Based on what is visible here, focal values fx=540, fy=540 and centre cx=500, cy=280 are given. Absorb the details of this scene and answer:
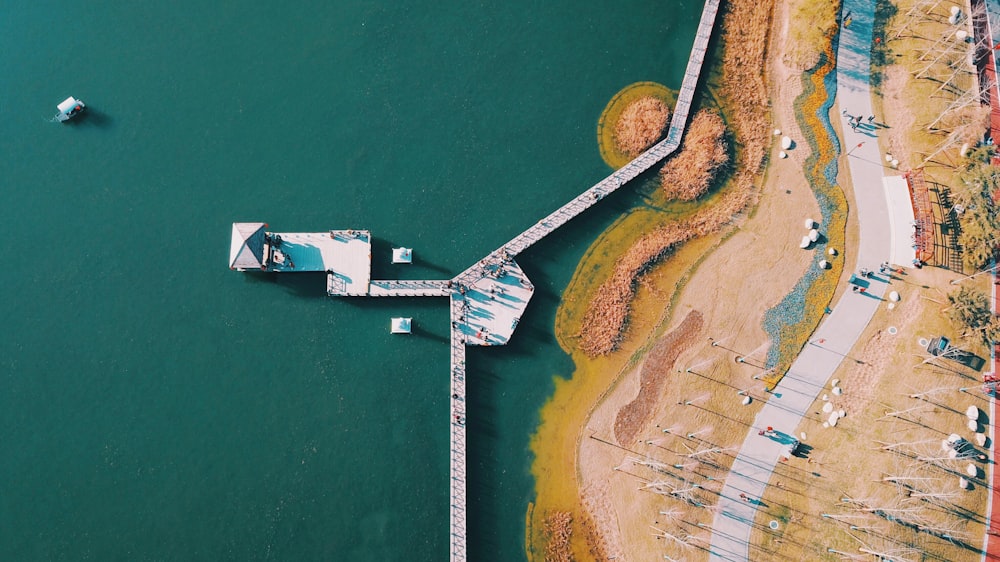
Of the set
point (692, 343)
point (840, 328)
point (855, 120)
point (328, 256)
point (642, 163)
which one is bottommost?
point (692, 343)

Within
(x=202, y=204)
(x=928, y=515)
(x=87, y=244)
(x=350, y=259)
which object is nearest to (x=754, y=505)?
(x=928, y=515)

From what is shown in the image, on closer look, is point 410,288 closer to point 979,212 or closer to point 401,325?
point 401,325

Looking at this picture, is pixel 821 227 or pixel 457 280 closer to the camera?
pixel 457 280

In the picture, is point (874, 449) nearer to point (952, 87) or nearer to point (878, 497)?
point (878, 497)

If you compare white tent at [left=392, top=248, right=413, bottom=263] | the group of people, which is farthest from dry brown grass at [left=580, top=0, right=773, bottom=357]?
white tent at [left=392, top=248, right=413, bottom=263]

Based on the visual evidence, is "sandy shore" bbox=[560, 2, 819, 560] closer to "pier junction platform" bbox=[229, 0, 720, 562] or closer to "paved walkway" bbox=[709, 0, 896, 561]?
"paved walkway" bbox=[709, 0, 896, 561]

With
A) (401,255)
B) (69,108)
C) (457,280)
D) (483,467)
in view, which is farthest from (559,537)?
(69,108)
